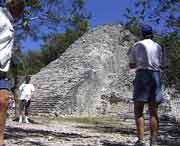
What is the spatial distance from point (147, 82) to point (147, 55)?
47 centimetres

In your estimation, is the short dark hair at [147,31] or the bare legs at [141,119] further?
the short dark hair at [147,31]

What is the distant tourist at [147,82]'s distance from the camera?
7.67m

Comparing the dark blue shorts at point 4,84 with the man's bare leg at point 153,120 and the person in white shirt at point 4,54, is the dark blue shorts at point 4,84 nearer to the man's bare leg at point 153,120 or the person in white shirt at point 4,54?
the person in white shirt at point 4,54

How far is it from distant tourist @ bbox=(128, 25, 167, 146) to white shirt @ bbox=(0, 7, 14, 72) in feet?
10.8

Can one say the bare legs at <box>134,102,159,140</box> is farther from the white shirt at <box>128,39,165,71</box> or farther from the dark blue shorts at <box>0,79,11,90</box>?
the dark blue shorts at <box>0,79,11,90</box>

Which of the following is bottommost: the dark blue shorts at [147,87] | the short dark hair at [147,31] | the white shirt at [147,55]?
the dark blue shorts at [147,87]

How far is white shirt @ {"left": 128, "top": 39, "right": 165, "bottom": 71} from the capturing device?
7.82 metres

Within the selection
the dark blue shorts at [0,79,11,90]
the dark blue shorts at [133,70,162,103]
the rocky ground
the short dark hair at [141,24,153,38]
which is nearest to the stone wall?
the rocky ground

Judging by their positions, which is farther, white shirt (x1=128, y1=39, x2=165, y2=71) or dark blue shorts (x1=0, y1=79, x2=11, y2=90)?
white shirt (x1=128, y1=39, x2=165, y2=71)

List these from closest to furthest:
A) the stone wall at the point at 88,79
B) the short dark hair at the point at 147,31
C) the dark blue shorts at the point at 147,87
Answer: the dark blue shorts at the point at 147,87, the short dark hair at the point at 147,31, the stone wall at the point at 88,79

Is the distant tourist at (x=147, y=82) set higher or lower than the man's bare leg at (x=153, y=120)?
higher

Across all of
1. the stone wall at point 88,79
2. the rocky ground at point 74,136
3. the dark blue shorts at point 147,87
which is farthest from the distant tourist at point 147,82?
the stone wall at point 88,79

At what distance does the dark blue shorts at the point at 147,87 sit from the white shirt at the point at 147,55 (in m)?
0.10

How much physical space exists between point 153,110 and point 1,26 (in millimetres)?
3654
